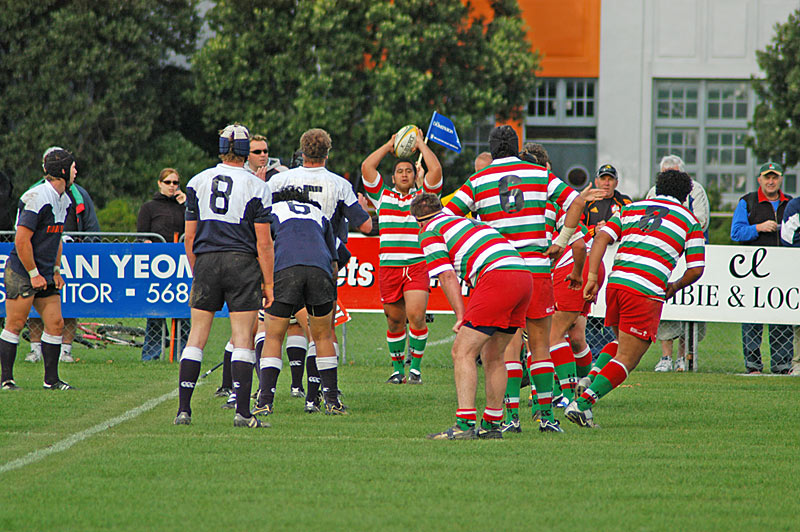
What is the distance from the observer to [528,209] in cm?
795

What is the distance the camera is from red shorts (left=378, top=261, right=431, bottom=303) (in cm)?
1159

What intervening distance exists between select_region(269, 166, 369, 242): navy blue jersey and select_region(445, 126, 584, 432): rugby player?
1.25m

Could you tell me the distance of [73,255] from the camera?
13211 millimetres

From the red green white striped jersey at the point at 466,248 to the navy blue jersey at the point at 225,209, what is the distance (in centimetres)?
138

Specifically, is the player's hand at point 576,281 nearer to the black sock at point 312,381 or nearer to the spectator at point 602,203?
the spectator at point 602,203

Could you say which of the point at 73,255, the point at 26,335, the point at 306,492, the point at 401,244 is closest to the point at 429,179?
the point at 401,244

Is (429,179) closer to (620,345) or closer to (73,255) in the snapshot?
(620,345)

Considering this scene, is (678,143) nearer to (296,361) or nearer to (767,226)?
(767,226)

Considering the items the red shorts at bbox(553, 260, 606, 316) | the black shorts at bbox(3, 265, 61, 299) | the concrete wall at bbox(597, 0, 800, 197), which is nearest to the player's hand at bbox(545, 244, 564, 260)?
the red shorts at bbox(553, 260, 606, 316)

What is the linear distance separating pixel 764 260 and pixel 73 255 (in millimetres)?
8187

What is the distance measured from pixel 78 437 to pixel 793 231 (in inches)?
351

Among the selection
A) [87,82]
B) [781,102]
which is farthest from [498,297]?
[87,82]

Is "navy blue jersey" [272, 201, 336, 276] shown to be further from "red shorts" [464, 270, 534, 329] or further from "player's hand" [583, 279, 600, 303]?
"player's hand" [583, 279, 600, 303]

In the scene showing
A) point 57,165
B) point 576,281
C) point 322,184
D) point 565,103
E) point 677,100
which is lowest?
point 576,281
